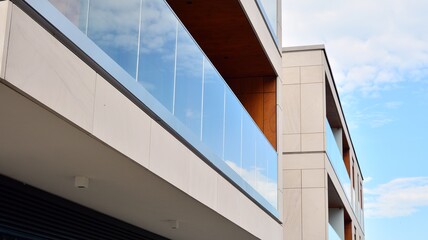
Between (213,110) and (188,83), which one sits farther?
(213,110)

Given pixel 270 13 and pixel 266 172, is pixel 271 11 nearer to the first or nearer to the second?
pixel 270 13

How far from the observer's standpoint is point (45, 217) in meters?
9.47

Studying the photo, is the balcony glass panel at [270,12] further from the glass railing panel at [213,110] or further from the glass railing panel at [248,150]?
the glass railing panel at [213,110]

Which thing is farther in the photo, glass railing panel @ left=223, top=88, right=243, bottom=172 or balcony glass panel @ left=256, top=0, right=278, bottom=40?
balcony glass panel @ left=256, top=0, right=278, bottom=40

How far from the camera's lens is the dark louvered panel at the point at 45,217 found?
8633mm

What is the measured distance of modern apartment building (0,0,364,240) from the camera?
243 inches

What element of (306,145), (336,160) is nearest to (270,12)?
(306,145)

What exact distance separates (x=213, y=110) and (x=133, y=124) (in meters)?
4.09

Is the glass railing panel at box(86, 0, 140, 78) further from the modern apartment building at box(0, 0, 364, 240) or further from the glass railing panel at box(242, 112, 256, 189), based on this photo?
the glass railing panel at box(242, 112, 256, 189)

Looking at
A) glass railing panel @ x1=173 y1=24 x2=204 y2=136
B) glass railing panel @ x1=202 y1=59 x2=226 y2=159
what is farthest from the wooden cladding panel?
glass railing panel @ x1=173 y1=24 x2=204 y2=136

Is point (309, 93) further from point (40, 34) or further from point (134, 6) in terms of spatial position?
point (40, 34)

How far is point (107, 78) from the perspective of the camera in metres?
7.36

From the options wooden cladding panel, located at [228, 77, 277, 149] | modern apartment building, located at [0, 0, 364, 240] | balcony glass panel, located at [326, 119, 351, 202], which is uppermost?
balcony glass panel, located at [326, 119, 351, 202]

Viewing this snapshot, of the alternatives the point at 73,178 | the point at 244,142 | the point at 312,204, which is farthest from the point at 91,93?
the point at 312,204
